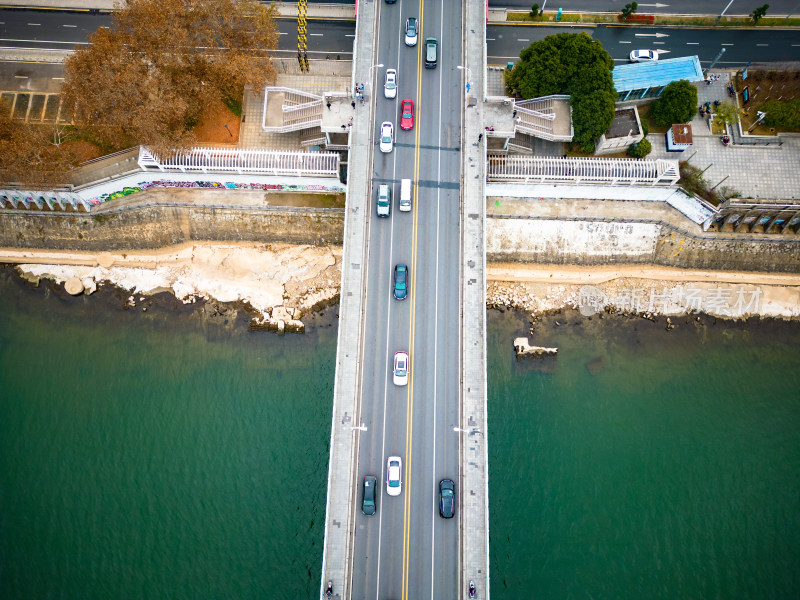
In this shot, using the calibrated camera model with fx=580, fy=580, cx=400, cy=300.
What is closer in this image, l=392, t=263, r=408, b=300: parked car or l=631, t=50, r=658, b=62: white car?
l=392, t=263, r=408, b=300: parked car

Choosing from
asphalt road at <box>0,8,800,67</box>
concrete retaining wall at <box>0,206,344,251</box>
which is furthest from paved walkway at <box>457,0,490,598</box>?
concrete retaining wall at <box>0,206,344,251</box>

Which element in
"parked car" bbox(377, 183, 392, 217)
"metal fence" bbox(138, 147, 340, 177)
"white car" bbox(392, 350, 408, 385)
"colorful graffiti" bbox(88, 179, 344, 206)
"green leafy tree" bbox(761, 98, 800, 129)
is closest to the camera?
"white car" bbox(392, 350, 408, 385)

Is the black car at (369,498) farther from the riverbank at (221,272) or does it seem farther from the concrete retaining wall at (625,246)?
the concrete retaining wall at (625,246)

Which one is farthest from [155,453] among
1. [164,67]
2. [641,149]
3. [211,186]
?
[641,149]

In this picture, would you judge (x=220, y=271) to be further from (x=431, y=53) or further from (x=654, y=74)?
(x=654, y=74)

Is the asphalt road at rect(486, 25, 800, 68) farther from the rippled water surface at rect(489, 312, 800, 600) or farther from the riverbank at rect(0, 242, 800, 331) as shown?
the rippled water surface at rect(489, 312, 800, 600)

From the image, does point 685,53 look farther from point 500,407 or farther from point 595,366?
point 500,407
